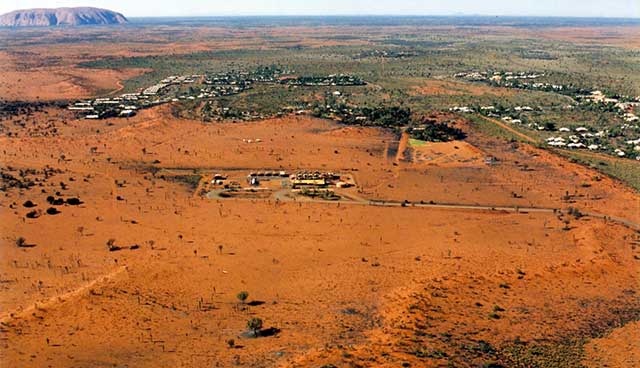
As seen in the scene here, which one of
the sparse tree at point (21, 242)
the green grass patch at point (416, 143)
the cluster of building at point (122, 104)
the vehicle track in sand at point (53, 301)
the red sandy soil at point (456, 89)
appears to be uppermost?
the red sandy soil at point (456, 89)

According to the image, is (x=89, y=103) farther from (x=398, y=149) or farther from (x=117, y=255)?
(x=117, y=255)

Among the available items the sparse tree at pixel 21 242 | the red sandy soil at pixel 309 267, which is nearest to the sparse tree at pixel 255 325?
the red sandy soil at pixel 309 267

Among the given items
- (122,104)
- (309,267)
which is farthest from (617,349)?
(122,104)

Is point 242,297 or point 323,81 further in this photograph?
point 323,81

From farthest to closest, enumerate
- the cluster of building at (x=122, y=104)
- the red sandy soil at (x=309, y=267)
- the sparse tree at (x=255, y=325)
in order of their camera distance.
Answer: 1. the cluster of building at (x=122, y=104)
2. the sparse tree at (x=255, y=325)
3. the red sandy soil at (x=309, y=267)

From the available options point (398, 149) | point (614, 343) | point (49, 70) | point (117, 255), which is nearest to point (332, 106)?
point (398, 149)

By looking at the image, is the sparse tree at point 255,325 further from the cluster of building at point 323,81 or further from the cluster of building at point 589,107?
the cluster of building at point 323,81

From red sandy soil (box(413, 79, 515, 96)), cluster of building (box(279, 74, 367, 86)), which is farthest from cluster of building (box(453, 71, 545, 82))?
cluster of building (box(279, 74, 367, 86))

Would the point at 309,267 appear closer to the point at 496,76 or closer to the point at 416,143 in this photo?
the point at 416,143
